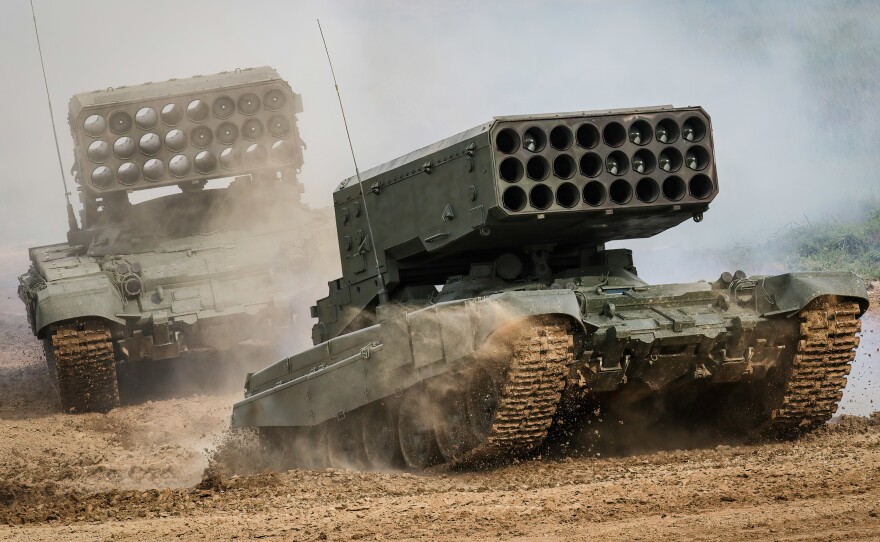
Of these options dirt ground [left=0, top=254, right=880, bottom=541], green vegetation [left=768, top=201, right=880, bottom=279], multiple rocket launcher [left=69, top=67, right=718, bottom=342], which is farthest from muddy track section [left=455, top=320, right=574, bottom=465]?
green vegetation [left=768, top=201, right=880, bottom=279]

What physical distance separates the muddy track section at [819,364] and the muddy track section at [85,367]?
913 cm

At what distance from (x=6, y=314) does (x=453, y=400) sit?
1198 inches

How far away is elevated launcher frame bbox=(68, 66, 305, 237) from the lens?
21562mm

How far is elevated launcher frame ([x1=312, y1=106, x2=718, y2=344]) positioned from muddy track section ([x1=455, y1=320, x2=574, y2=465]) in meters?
1.30

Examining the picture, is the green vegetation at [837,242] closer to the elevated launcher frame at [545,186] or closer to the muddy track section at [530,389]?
the elevated launcher frame at [545,186]

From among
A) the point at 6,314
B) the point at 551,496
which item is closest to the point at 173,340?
the point at 551,496

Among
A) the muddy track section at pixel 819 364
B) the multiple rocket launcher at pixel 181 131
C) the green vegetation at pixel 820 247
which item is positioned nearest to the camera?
the muddy track section at pixel 819 364

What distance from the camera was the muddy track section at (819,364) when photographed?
1155 cm

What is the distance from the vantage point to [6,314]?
39.9m

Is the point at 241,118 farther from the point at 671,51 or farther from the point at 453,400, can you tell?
the point at 453,400

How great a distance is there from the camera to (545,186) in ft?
39.1

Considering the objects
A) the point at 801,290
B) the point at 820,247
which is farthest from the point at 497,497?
the point at 820,247

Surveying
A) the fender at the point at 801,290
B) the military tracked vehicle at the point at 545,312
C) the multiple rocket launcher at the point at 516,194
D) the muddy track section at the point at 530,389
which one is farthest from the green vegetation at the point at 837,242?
the muddy track section at the point at 530,389

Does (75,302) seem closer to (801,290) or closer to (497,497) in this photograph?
(497,497)
